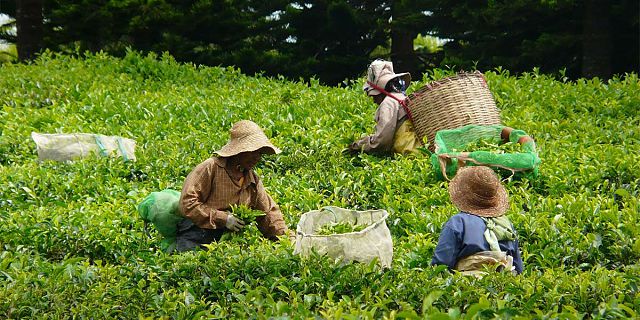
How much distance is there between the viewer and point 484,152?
7.79 metres

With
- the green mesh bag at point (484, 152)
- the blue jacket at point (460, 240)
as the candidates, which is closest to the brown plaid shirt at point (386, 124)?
the green mesh bag at point (484, 152)

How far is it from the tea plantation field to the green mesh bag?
0.54 ft

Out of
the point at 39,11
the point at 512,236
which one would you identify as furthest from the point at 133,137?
the point at 39,11

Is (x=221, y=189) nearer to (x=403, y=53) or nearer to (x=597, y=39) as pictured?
(x=597, y=39)

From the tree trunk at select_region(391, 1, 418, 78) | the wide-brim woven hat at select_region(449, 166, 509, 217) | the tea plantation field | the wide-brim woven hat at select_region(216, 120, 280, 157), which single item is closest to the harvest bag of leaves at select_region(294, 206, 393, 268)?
the tea plantation field

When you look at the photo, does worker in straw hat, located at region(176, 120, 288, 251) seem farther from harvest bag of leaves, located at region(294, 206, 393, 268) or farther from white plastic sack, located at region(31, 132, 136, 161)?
white plastic sack, located at region(31, 132, 136, 161)

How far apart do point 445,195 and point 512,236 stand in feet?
6.53

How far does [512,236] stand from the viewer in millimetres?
5641

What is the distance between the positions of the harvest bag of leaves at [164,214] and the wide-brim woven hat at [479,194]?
6.18ft

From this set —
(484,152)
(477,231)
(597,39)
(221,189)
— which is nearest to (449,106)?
(484,152)

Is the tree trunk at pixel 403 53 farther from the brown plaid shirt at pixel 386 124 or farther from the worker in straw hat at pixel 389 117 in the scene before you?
the brown plaid shirt at pixel 386 124

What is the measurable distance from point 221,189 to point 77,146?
3.49m

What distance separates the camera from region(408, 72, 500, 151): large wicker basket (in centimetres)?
850

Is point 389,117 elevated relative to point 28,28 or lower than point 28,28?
elevated
